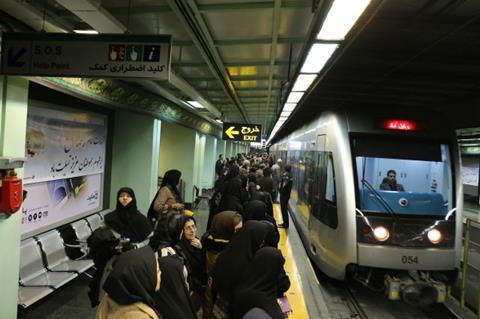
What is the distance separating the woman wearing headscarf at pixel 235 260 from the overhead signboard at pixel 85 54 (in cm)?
161

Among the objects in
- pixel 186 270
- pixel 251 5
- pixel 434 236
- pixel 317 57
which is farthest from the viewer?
pixel 434 236

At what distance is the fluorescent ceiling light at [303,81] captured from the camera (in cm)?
438

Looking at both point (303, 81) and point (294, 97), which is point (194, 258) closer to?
point (303, 81)

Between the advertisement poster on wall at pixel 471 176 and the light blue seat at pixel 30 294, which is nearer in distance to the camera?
the light blue seat at pixel 30 294

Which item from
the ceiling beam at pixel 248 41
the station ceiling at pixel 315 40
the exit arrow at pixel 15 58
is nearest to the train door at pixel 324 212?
the station ceiling at pixel 315 40

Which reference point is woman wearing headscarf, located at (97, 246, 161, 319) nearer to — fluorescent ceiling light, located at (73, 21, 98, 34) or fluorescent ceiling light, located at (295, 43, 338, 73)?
fluorescent ceiling light, located at (295, 43, 338, 73)

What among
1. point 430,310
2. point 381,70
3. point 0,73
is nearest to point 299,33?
point 381,70

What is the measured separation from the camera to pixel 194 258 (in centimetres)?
317

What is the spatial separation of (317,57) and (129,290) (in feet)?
9.34

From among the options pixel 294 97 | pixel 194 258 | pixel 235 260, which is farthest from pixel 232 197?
pixel 235 260

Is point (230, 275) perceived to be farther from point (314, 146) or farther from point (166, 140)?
point (166, 140)

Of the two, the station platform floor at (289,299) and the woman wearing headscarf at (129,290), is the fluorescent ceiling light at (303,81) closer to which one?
the station platform floor at (289,299)

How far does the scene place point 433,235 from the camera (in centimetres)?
450

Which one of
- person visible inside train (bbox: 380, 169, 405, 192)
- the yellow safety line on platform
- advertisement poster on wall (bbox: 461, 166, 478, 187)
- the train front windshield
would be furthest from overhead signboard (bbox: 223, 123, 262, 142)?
advertisement poster on wall (bbox: 461, 166, 478, 187)
